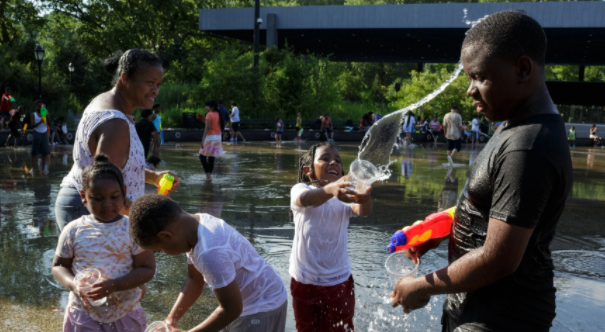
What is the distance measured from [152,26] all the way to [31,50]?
926cm

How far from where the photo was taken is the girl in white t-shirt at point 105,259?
2846 mm

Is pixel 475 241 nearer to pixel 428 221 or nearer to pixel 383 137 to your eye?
pixel 428 221

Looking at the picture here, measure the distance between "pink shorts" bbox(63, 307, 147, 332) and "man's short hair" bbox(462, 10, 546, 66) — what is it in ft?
7.23

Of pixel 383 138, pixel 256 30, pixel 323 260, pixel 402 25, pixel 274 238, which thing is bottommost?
pixel 274 238

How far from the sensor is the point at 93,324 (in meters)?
2.85

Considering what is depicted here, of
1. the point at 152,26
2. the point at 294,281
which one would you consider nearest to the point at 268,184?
the point at 294,281

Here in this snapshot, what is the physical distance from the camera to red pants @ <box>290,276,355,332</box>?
3.31 m

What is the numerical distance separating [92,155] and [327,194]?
1.49 m

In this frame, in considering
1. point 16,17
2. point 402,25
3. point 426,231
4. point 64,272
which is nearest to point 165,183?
point 64,272

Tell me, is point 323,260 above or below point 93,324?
above

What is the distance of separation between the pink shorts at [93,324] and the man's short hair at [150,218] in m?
0.81

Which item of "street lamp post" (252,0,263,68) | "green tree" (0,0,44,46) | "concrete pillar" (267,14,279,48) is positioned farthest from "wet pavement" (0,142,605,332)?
"green tree" (0,0,44,46)

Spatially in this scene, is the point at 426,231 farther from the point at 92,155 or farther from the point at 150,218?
the point at 92,155

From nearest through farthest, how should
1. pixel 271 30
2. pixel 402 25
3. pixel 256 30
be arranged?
1. pixel 256 30
2. pixel 402 25
3. pixel 271 30
